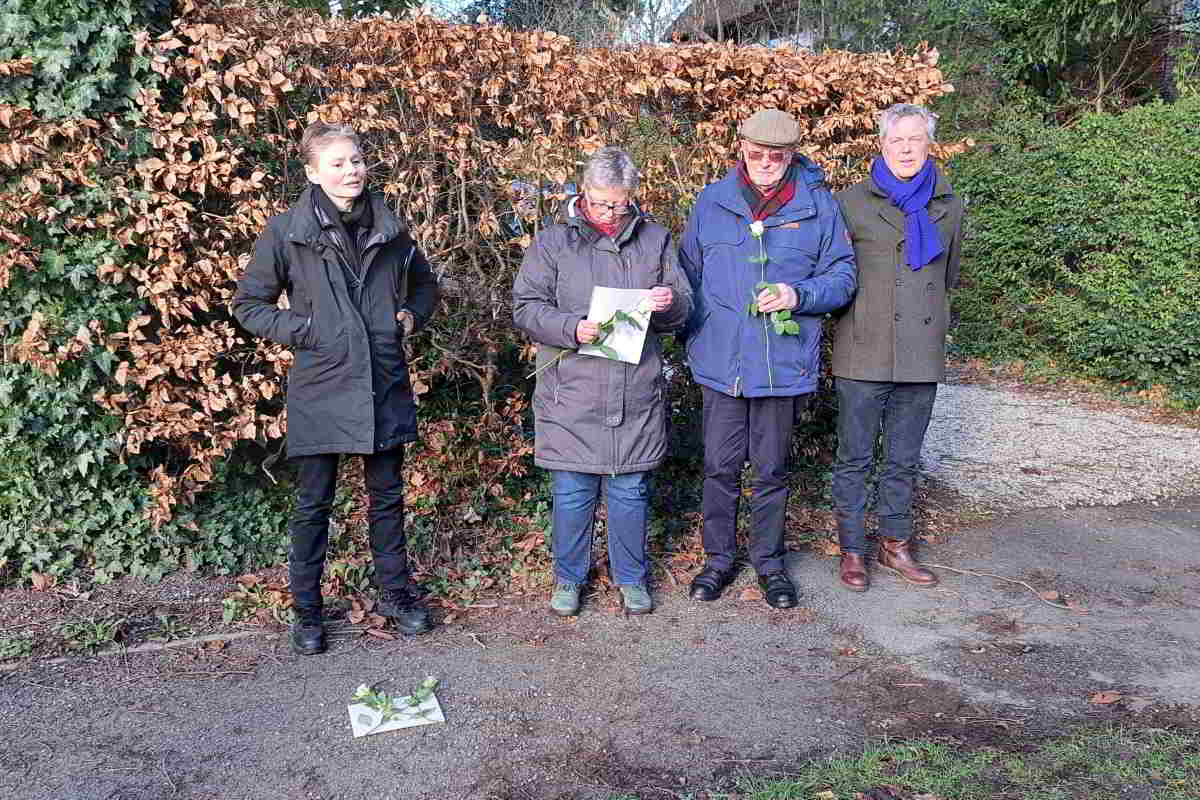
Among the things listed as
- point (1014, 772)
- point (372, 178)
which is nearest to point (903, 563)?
point (1014, 772)

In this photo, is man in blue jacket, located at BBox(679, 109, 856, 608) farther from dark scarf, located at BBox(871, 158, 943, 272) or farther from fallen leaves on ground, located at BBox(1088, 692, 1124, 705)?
fallen leaves on ground, located at BBox(1088, 692, 1124, 705)

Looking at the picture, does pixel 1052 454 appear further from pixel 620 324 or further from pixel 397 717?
pixel 397 717

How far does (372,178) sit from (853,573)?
2.91 m

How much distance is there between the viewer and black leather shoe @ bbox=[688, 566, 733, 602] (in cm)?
Result: 462

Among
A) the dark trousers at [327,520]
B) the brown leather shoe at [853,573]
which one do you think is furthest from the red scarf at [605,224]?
the brown leather shoe at [853,573]

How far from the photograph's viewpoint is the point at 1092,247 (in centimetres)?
990

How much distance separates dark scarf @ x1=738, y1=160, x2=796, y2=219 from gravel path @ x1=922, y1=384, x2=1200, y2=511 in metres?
2.92

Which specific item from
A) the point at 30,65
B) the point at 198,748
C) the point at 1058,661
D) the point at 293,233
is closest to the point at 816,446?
the point at 1058,661

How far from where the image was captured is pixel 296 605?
3.98 m

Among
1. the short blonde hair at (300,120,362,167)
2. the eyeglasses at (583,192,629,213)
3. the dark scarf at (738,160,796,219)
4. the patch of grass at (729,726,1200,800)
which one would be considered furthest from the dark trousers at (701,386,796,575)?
the short blonde hair at (300,120,362,167)

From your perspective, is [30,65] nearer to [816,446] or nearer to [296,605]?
[296,605]

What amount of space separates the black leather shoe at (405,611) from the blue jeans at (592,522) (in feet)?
2.08

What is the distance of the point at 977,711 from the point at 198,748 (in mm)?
2693

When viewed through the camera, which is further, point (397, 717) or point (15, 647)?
point (15, 647)
